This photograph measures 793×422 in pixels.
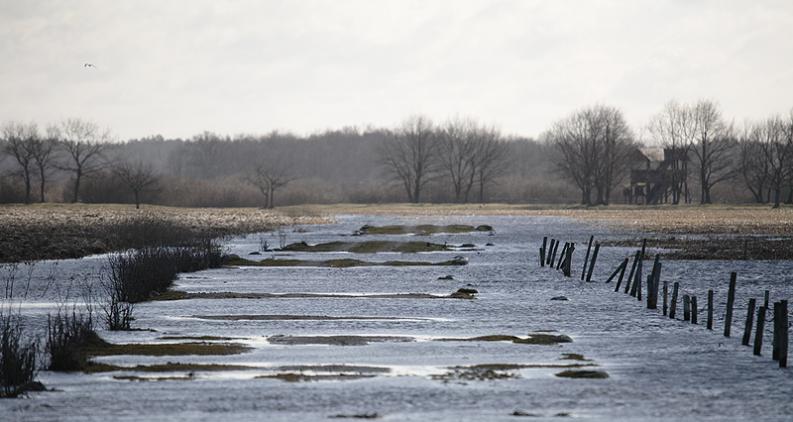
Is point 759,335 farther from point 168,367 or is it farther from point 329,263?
point 329,263

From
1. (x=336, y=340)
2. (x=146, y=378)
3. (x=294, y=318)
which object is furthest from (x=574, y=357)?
(x=294, y=318)

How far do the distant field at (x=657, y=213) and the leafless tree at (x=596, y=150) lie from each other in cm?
561

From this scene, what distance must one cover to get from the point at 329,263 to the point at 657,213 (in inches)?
2786

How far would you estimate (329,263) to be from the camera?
51.6 metres

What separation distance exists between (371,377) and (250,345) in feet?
15.5

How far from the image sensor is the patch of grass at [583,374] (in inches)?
774

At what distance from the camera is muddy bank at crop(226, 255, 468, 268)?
5022 centimetres

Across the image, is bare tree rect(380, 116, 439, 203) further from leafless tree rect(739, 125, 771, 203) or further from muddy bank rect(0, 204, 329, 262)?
muddy bank rect(0, 204, 329, 262)

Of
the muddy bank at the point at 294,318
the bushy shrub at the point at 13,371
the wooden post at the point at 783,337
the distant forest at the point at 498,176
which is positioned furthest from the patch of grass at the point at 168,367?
the distant forest at the point at 498,176

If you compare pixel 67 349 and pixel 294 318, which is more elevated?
pixel 67 349

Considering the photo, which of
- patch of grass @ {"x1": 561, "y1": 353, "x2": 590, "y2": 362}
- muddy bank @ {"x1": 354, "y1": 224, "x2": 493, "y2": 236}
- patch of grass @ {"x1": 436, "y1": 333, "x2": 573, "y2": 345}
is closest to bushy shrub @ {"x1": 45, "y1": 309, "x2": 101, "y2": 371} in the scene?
patch of grass @ {"x1": 436, "y1": 333, "x2": 573, "y2": 345}

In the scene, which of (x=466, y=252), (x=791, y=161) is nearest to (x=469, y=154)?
(x=791, y=161)

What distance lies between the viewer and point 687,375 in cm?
2005

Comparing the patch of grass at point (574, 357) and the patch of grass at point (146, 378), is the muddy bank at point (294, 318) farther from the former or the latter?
the patch of grass at point (146, 378)
